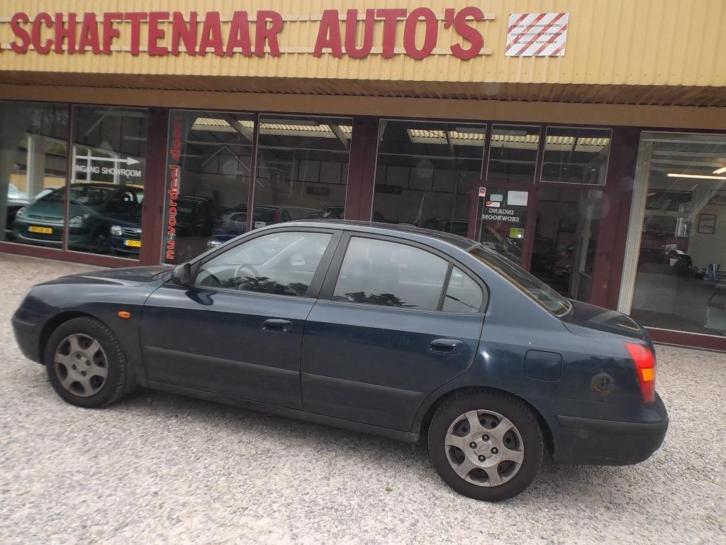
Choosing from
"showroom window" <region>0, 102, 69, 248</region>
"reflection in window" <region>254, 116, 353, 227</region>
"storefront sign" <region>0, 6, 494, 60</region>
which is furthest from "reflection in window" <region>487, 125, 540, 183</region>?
"showroom window" <region>0, 102, 69, 248</region>

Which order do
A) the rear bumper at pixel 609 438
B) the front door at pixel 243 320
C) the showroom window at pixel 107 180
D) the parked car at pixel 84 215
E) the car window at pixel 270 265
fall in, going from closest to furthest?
the rear bumper at pixel 609 438 < the front door at pixel 243 320 < the car window at pixel 270 265 < the showroom window at pixel 107 180 < the parked car at pixel 84 215

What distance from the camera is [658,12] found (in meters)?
6.05

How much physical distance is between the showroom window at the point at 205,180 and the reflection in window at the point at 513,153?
407 cm

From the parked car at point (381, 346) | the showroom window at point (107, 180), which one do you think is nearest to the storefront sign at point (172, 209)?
the showroom window at point (107, 180)

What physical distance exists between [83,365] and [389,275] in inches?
91.1

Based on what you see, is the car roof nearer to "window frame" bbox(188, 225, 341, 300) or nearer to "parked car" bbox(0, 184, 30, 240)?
"window frame" bbox(188, 225, 341, 300)

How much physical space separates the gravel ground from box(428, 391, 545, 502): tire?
0.12 metres

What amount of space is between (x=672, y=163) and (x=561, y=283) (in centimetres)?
226

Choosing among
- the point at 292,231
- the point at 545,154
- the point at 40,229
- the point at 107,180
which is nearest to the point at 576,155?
the point at 545,154

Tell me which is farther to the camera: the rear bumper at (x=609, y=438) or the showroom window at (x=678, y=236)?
the showroom window at (x=678, y=236)

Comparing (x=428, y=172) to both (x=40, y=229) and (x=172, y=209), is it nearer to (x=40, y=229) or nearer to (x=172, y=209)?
(x=172, y=209)

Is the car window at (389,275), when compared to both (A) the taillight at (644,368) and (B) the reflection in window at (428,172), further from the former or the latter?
(B) the reflection in window at (428,172)

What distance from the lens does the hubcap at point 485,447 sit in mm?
3146

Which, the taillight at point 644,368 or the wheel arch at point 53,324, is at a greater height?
the taillight at point 644,368
